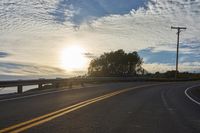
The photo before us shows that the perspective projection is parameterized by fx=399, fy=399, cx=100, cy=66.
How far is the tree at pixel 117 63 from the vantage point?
9139 cm

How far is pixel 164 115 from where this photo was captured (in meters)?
14.2

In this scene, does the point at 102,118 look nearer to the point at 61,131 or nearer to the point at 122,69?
the point at 61,131

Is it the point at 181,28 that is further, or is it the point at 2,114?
the point at 181,28

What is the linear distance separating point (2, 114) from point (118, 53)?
269ft

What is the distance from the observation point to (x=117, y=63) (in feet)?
304

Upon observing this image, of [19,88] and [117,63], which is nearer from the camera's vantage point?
[19,88]

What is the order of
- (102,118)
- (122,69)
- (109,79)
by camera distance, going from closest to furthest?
(102,118) < (109,79) < (122,69)

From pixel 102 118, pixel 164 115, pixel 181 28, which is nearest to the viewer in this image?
pixel 102 118

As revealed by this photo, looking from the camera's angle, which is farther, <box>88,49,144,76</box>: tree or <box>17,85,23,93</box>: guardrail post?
<box>88,49,144,76</box>: tree

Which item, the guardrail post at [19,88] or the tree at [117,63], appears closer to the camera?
the guardrail post at [19,88]

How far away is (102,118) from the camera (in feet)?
41.7

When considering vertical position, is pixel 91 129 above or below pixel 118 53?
below

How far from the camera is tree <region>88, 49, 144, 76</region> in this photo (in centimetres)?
9139

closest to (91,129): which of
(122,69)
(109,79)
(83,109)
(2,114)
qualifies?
(2,114)
